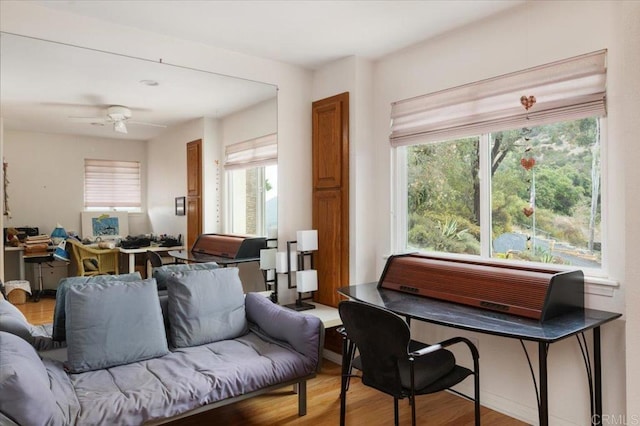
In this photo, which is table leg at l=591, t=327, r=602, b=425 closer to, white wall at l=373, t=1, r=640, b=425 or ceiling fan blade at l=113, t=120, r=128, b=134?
white wall at l=373, t=1, r=640, b=425

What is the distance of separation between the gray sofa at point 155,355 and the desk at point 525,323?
63cm

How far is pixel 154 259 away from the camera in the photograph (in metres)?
3.08

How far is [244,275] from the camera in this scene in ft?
11.2

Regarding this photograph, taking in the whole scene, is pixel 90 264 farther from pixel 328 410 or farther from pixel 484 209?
pixel 484 209

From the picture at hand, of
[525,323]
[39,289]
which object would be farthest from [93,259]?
[525,323]

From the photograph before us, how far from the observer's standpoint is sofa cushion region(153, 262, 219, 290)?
2924 mm

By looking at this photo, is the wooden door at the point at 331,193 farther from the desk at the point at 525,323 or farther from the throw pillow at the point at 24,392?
the throw pillow at the point at 24,392

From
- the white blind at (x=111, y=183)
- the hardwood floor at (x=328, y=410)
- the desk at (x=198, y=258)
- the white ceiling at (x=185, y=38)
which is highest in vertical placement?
the white ceiling at (x=185, y=38)

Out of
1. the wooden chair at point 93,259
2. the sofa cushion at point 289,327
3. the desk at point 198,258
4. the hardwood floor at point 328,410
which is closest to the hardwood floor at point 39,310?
the hardwood floor at point 328,410

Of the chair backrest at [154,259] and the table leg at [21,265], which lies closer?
the table leg at [21,265]

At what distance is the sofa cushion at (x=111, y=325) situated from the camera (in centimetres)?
229

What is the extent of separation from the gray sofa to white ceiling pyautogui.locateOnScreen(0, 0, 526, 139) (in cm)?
121

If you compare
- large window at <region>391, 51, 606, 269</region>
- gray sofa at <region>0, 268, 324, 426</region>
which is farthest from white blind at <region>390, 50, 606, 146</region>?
gray sofa at <region>0, 268, 324, 426</region>

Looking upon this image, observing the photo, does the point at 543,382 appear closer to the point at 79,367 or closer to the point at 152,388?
the point at 152,388
